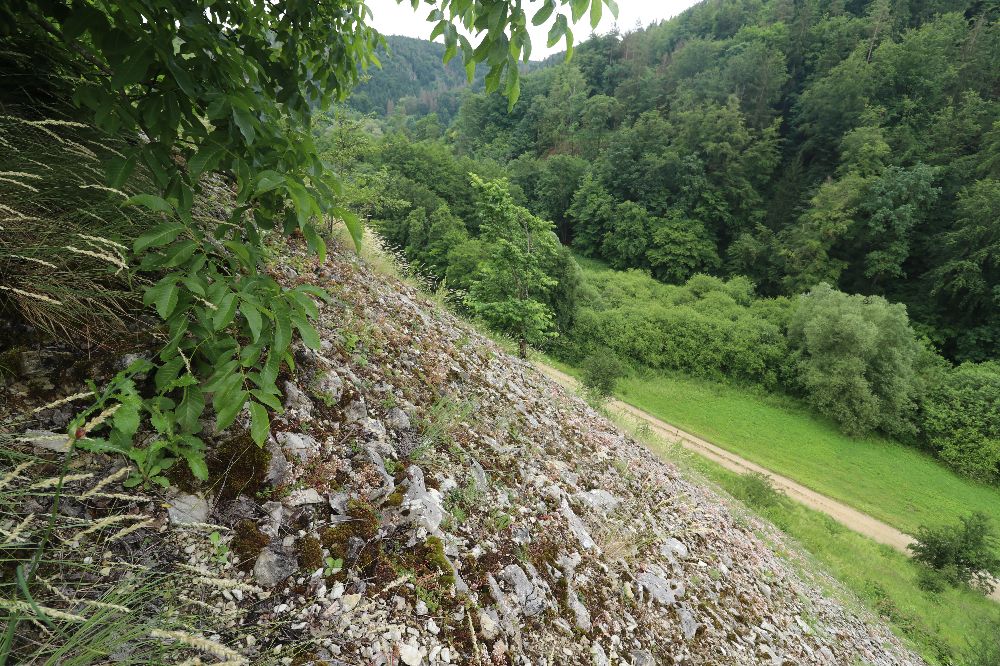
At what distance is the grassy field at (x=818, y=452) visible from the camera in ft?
77.5

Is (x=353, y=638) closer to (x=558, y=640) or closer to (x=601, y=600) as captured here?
(x=558, y=640)

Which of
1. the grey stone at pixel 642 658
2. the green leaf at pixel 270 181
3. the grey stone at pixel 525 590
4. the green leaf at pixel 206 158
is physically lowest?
the grey stone at pixel 642 658

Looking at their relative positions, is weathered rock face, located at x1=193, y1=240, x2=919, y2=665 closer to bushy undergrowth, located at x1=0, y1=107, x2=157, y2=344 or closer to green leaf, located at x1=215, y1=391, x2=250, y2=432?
green leaf, located at x1=215, y1=391, x2=250, y2=432

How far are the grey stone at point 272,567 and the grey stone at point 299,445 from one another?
0.65m

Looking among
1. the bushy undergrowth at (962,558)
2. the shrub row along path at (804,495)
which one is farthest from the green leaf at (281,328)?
the bushy undergrowth at (962,558)

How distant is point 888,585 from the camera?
49.0 ft

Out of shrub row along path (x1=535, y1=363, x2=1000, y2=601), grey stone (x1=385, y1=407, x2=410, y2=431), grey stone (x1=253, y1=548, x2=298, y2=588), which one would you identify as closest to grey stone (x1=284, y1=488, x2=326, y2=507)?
grey stone (x1=253, y1=548, x2=298, y2=588)

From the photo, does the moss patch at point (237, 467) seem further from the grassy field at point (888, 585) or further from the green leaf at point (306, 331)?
the grassy field at point (888, 585)

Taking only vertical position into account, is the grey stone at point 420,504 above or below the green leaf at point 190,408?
below

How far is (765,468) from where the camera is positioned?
2409cm

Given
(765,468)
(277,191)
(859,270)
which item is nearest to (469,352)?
(277,191)

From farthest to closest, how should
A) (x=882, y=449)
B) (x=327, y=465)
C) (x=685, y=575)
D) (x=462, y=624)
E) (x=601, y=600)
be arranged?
1. (x=882, y=449)
2. (x=685, y=575)
3. (x=601, y=600)
4. (x=327, y=465)
5. (x=462, y=624)

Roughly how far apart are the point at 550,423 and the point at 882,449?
1370 inches

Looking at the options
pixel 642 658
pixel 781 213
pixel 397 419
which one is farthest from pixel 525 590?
pixel 781 213
